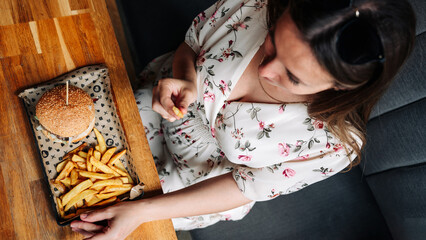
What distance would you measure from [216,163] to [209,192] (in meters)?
0.22

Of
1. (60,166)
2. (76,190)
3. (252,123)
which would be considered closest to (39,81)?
(60,166)

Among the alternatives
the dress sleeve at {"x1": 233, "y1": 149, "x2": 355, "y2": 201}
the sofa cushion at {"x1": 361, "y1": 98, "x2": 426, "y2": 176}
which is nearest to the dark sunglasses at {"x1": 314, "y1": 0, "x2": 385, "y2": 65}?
the dress sleeve at {"x1": 233, "y1": 149, "x2": 355, "y2": 201}

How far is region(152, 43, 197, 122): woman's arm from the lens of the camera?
3.30 ft

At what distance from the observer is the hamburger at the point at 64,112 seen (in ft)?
3.01

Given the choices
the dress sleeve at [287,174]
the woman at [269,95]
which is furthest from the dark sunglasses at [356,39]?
the dress sleeve at [287,174]

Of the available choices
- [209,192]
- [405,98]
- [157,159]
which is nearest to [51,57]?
[157,159]

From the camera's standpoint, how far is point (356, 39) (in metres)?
0.68

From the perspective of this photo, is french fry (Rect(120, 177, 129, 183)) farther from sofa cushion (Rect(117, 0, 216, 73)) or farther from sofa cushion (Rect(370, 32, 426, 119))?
sofa cushion (Rect(370, 32, 426, 119))

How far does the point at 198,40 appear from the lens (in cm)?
125

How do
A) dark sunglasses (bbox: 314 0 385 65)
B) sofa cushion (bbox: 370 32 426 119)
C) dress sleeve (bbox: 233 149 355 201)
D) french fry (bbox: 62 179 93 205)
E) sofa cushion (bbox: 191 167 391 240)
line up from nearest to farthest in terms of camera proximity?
dark sunglasses (bbox: 314 0 385 65) → french fry (bbox: 62 179 93 205) → dress sleeve (bbox: 233 149 355 201) → sofa cushion (bbox: 370 32 426 119) → sofa cushion (bbox: 191 167 391 240)

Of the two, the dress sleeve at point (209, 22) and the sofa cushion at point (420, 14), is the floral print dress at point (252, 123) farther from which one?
the sofa cushion at point (420, 14)

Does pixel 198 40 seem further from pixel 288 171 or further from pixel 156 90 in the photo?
pixel 288 171

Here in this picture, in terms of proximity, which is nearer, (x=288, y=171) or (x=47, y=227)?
(x=47, y=227)

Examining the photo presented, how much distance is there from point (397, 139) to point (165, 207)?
3.74 ft
